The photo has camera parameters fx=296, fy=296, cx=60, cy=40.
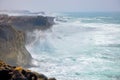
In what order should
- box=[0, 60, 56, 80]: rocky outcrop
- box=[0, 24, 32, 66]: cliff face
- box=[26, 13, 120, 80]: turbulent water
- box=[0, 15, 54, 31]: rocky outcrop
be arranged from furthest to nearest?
1. box=[0, 15, 54, 31]: rocky outcrop
2. box=[26, 13, 120, 80]: turbulent water
3. box=[0, 24, 32, 66]: cliff face
4. box=[0, 60, 56, 80]: rocky outcrop

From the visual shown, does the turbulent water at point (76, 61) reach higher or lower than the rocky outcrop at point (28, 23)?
lower

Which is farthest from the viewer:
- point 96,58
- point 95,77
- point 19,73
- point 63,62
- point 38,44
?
point 38,44

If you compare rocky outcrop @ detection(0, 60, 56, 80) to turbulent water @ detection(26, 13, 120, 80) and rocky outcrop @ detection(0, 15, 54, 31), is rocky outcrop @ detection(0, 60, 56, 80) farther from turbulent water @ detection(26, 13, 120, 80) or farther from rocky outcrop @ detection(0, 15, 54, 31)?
rocky outcrop @ detection(0, 15, 54, 31)

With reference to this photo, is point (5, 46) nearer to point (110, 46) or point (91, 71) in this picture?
point (91, 71)

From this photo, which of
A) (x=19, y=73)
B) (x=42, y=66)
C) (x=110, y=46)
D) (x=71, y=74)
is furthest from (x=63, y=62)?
(x=19, y=73)

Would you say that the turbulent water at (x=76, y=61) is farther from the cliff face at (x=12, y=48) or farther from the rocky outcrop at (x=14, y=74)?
the rocky outcrop at (x=14, y=74)

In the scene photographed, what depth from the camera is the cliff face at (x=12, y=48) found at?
1075 inches

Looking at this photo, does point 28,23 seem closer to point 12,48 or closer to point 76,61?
point 76,61

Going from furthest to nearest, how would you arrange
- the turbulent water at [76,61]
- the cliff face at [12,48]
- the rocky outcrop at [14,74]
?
the turbulent water at [76,61]
the cliff face at [12,48]
the rocky outcrop at [14,74]

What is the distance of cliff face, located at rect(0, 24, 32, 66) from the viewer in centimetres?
2731

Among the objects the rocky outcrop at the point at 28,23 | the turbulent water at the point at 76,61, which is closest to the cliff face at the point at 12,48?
the turbulent water at the point at 76,61

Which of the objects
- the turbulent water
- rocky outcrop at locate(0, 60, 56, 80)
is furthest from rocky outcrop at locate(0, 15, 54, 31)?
rocky outcrop at locate(0, 60, 56, 80)

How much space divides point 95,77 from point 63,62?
26.1 feet

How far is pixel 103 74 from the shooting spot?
92.0 ft
